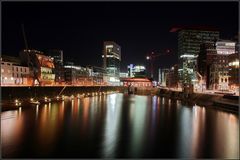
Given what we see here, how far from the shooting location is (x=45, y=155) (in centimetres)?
1777

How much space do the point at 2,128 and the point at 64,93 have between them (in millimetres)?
45359

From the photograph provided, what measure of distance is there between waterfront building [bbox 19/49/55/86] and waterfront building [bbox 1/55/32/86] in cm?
308

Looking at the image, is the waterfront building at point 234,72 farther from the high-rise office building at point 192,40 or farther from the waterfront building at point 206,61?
the high-rise office building at point 192,40

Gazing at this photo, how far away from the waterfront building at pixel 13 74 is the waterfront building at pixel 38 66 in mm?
3079

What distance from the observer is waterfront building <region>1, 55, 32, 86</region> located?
60.4 meters

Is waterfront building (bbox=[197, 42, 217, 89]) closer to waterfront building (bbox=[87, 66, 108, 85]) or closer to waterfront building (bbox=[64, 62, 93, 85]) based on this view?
waterfront building (bbox=[64, 62, 93, 85])

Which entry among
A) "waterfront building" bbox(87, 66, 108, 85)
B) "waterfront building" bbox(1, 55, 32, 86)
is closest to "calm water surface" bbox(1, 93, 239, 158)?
"waterfront building" bbox(1, 55, 32, 86)

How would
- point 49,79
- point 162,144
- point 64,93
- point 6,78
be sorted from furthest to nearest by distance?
point 49,79
point 64,93
point 6,78
point 162,144

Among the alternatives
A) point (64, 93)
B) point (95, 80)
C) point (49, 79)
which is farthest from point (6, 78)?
point (95, 80)

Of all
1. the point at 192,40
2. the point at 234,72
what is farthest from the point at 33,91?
the point at 192,40

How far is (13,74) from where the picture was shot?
211 feet

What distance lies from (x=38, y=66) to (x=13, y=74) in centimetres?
1708

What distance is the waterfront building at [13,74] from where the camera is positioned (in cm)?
6038

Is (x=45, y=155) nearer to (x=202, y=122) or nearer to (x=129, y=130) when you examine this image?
(x=129, y=130)
